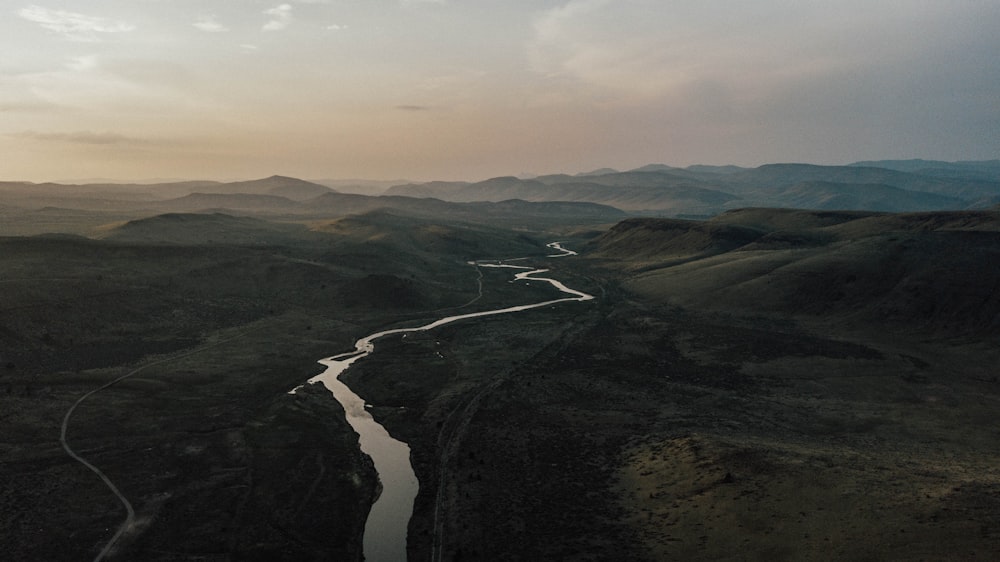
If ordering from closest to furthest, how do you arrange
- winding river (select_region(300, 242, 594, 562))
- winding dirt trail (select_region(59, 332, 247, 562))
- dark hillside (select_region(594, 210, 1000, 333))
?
winding dirt trail (select_region(59, 332, 247, 562)), winding river (select_region(300, 242, 594, 562)), dark hillside (select_region(594, 210, 1000, 333))

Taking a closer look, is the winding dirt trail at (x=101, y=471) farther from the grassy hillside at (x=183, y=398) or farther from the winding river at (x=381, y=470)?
the winding river at (x=381, y=470)

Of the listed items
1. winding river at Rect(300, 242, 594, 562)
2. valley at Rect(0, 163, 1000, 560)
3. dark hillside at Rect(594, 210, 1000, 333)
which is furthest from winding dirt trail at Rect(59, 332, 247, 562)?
dark hillside at Rect(594, 210, 1000, 333)

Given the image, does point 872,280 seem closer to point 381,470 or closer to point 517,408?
point 517,408

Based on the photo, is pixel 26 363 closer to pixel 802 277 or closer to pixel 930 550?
pixel 930 550

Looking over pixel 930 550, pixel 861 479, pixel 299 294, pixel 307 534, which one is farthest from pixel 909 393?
pixel 299 294

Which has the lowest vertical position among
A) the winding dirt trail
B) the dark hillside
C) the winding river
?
the winding river

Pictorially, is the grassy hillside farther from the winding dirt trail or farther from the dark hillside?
the dark hillside

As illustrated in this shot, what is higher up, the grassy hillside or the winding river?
the grassy hillside

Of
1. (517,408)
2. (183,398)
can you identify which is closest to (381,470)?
(517,408)
